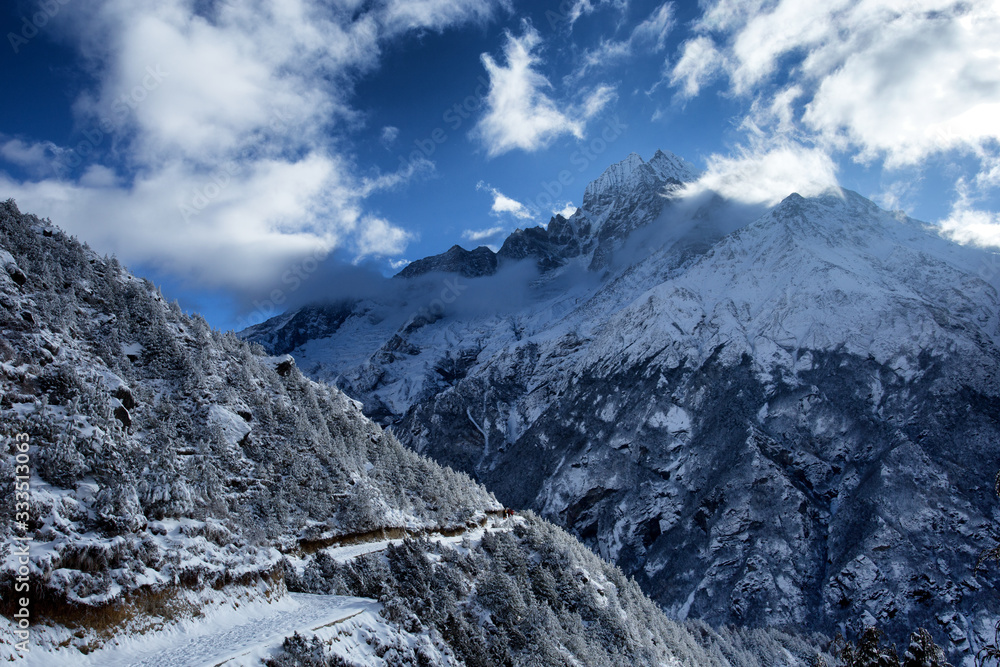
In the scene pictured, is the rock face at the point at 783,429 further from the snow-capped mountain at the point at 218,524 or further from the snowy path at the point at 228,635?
the snowy path at the point at 228,635

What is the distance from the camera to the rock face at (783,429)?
97438 mm

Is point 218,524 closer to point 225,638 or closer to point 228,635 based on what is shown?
point 228,635

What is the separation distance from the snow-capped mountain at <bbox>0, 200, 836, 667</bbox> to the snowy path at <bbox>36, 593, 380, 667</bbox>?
0.31 ft

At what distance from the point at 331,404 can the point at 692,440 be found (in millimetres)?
107352

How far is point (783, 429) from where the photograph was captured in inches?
5054

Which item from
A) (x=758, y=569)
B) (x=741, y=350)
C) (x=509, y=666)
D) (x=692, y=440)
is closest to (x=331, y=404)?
(x=509, y=666)

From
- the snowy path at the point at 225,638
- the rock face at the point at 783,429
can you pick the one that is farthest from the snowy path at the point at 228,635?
the rock face at the point at 783,429

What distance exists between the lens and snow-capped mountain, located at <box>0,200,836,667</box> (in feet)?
64.9

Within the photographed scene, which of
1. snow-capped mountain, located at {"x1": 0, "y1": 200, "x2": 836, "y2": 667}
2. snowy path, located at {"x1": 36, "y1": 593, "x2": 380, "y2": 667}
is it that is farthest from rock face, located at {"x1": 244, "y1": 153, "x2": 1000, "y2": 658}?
snowy path, located at {"x1": 36, "y1": 593, "x2": 380, "y2": 667}

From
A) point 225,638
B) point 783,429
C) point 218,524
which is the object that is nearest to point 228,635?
point 225,638

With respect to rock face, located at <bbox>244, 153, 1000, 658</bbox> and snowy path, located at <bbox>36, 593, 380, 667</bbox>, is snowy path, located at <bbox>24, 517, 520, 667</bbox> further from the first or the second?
rock face, located at <bbox>244, 153, 1000, 658</bbox>

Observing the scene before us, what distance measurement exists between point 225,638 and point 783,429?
133442mm

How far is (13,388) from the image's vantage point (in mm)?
26609

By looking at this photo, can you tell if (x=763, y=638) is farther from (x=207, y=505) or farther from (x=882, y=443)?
(x=207, y=505)
